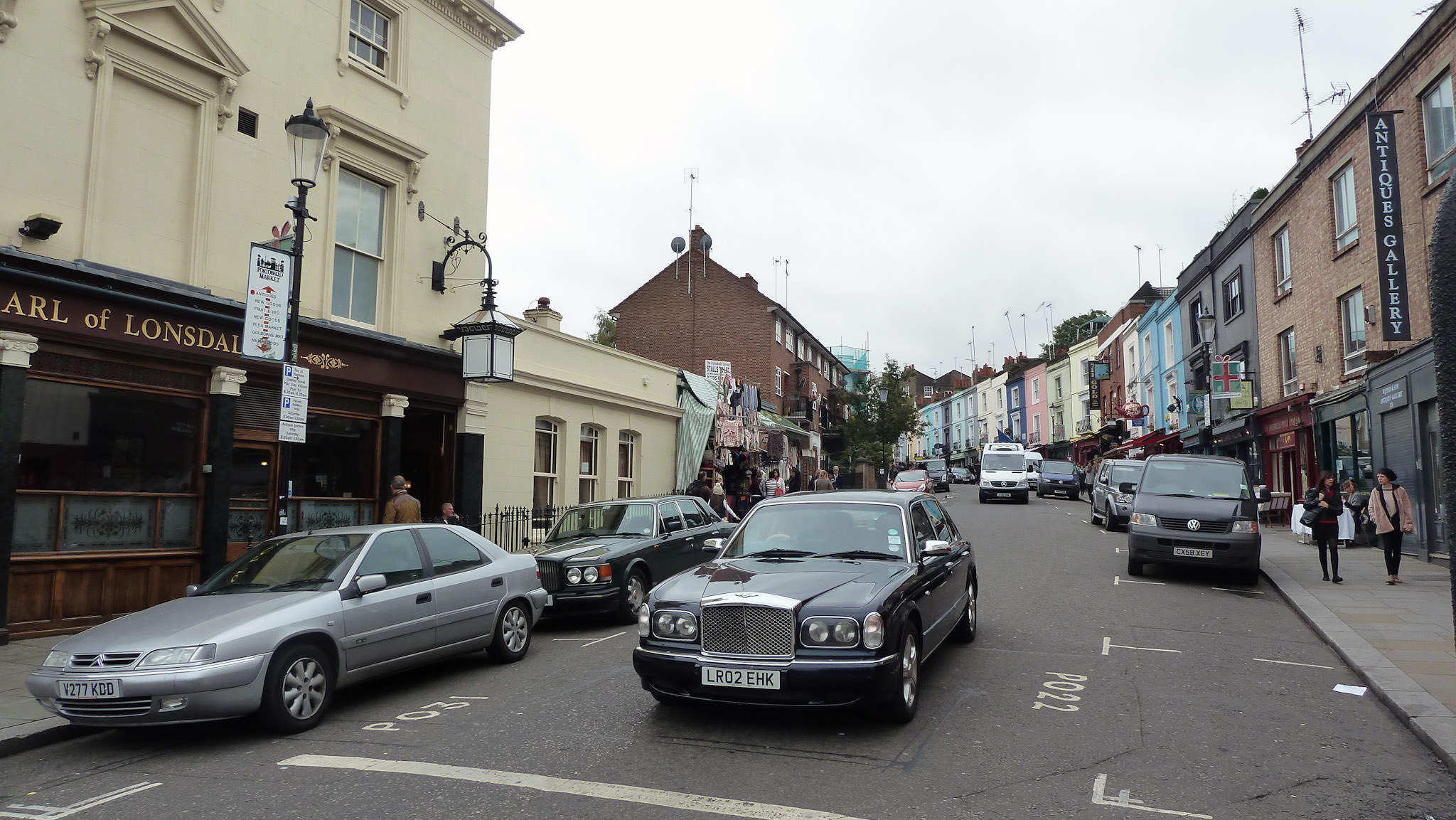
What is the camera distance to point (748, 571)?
255 inches

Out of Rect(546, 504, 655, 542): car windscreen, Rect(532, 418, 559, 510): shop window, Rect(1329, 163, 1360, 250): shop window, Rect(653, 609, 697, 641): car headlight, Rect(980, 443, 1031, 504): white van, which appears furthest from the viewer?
Rect(980, 443, 1031, 504): white van

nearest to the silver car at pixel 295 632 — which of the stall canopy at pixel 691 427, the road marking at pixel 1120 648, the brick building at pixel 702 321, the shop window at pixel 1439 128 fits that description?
the road marking at pixel 1120 648

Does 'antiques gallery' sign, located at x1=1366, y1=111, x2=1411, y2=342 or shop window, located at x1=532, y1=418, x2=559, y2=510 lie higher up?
'antiques gallery' sign, located at x1=1366, y1=111, x2=1411, y2=342

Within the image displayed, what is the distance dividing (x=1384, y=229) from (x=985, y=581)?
9.75 m

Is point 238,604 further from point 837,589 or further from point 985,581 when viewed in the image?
point 985,581

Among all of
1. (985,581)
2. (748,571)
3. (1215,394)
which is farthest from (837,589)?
(1215,394)

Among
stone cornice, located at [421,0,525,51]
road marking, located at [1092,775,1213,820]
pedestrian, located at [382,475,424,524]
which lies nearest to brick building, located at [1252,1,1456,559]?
road marking, located at [1092,775,1213,820]

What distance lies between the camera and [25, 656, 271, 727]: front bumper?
556 centimetres

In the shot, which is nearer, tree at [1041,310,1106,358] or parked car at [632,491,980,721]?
parked car at [632,491,980,721]

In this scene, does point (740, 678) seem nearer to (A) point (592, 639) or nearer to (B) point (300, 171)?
(A) point (592, 639)

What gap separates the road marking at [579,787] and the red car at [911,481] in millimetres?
28488

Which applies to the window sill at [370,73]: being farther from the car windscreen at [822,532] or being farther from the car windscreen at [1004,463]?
the car windscreen at [1004,463]

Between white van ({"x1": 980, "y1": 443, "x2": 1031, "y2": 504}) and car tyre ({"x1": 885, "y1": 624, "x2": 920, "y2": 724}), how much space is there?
92.8 ft

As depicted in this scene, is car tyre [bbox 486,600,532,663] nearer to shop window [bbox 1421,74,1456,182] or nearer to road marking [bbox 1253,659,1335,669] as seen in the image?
road marking [bbox 1253,659,1335,669]
